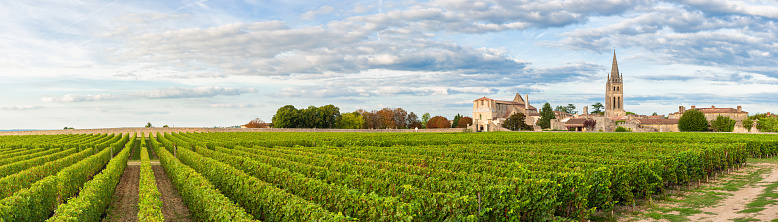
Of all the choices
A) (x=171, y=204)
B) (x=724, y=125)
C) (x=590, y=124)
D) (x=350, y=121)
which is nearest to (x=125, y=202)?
(x=171, y=204)

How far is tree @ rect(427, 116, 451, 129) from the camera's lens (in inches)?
5502

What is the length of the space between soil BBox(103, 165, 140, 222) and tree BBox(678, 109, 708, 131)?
97230 mm

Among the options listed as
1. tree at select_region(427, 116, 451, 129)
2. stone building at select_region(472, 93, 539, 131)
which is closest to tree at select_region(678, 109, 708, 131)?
stone building at select_region(472, 93, 539, 131)

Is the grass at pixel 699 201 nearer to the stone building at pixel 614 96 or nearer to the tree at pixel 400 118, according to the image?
the tree at pixel 400 118

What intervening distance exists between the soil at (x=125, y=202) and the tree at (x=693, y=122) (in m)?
97.2

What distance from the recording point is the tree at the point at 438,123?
140 meters

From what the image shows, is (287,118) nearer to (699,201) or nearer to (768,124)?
(699,201)

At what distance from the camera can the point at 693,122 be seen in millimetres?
89875

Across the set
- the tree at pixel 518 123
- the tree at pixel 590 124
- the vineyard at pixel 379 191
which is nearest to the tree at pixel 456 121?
the tree at pixel 518 123

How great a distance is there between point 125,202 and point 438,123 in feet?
412

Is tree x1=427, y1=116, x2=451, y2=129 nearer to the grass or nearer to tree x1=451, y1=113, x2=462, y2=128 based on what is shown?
tree x1=451, y1=113, x2=462, y2=128

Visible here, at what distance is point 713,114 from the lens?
138 m

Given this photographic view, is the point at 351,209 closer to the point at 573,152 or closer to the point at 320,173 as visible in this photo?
the point at 320,173

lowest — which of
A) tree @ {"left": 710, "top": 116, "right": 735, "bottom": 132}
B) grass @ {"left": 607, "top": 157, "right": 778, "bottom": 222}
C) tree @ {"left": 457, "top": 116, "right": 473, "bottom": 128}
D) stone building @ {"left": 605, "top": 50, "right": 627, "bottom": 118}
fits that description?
grass @ {"left": 607, "top": 157, "right": 778, "bottom": 222}
